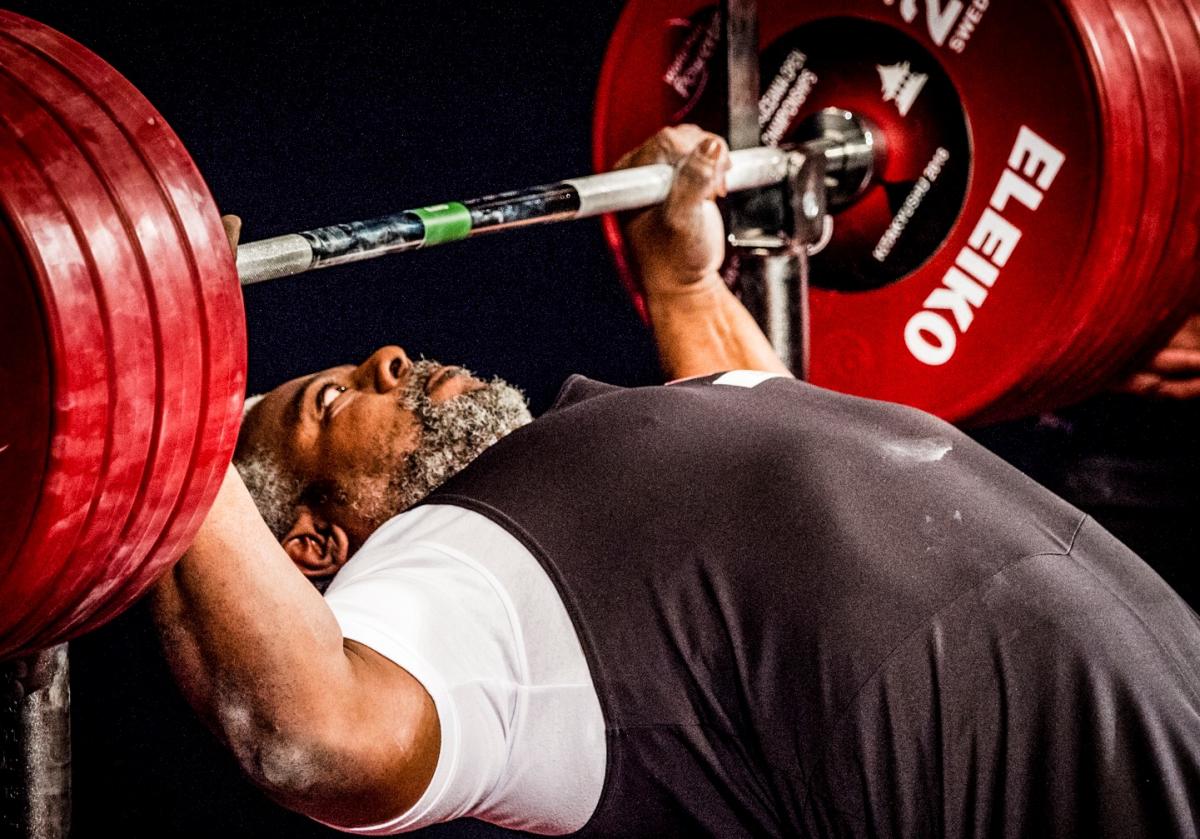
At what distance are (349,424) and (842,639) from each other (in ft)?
2.42

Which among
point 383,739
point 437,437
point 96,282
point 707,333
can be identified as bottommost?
point 383,739

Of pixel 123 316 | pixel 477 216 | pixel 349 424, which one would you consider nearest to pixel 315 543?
pixel 349 424

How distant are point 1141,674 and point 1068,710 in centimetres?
7

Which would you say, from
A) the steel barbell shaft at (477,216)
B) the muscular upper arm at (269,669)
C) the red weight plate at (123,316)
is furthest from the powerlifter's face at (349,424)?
the red weight plate at (123,316)

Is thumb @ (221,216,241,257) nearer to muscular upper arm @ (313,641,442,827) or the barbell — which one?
the barbell

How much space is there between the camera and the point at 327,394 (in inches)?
64.4

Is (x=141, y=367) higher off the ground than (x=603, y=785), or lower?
higher

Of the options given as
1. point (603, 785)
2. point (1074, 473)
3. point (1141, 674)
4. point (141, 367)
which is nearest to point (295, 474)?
point (603, 785)

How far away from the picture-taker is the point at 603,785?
45.2 inches

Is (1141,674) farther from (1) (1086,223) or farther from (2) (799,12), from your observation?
(2) (799,12)

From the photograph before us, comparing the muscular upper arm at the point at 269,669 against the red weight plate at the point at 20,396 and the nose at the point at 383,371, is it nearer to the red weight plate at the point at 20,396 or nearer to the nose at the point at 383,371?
the red weight plate at the point at 20,396

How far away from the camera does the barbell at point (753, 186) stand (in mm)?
731

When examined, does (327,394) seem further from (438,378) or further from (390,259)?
(390,259)

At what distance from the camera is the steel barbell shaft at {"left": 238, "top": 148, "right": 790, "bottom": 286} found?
1.03 m
